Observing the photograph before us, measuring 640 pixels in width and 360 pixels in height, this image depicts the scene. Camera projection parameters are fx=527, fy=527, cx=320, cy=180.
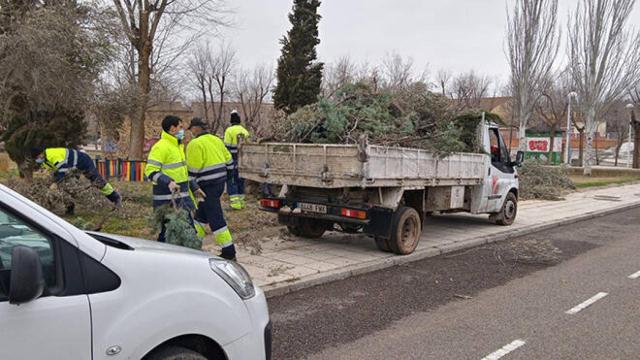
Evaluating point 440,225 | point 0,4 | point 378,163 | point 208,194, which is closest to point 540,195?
point 440,225

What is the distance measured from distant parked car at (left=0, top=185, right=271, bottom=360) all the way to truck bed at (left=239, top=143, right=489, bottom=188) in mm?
4282

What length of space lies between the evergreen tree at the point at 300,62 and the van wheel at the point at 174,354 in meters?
21.2

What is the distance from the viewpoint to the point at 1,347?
2.04 m

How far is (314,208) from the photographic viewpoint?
7.83 m

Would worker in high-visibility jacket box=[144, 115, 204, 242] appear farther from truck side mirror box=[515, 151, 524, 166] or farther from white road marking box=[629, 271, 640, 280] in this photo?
truck side mirror box=[515, 151, 524, 166]

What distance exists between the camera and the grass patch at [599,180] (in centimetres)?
2354

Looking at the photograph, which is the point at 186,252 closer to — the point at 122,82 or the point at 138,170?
the point at 122,82

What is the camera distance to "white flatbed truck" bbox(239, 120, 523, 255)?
7.18 metres

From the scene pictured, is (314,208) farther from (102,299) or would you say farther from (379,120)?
(102,299)

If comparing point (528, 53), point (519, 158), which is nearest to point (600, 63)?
→ point (528, 53)

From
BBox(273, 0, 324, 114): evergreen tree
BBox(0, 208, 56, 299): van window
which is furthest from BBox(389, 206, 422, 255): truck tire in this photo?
BBox(273, 0, 324, 114): evergreen tree

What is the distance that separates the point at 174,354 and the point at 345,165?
186 inches

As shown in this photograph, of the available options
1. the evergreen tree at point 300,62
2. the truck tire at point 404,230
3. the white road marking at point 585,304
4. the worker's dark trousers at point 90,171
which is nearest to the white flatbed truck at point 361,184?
the truck tire at point 404,230

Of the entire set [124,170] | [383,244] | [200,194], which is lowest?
[383,244]
